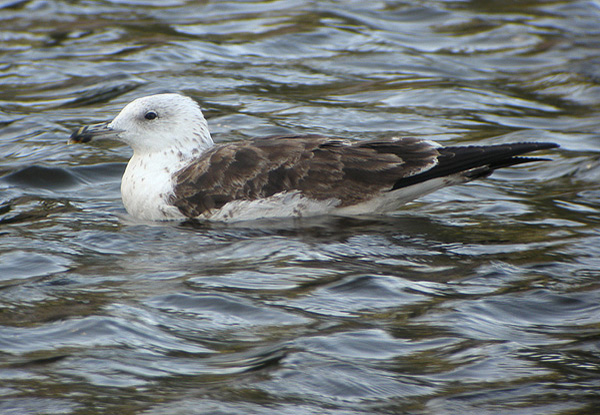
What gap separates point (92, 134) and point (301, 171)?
173cm

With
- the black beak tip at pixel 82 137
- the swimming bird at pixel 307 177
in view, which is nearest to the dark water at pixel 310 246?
the swimming bird at pixel 307 177

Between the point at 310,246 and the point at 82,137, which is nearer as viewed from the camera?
the point at 310,246

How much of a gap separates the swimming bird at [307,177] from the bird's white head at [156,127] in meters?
0.30

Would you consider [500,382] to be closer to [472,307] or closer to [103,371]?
[472,307]

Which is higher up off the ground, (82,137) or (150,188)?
(82,137)

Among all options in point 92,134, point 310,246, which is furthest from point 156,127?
point 310,246

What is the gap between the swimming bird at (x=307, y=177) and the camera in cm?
738

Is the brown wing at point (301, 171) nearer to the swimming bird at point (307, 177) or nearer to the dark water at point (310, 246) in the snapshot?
the swimming bird at point (307, 177)

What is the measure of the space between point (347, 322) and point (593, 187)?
3.82 metres

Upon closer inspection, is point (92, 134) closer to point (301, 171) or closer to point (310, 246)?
point (301, 171)

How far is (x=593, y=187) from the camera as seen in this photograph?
834 cm

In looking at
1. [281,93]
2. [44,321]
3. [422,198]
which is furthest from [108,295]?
[281,93]

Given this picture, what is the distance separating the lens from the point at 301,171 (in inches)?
292

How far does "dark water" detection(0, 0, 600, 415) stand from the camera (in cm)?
456
